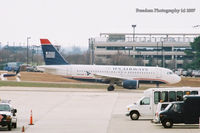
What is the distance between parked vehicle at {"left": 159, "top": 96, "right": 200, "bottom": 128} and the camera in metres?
28.6

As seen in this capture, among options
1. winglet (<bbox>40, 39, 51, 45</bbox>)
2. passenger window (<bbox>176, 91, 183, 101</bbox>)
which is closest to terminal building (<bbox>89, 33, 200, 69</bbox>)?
winglet (<bbox>40, 39, 51, 45</bbox>)

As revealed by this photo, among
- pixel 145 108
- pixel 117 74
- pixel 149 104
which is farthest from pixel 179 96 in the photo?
pixel 117 74

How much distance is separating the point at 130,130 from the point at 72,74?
36246 mm

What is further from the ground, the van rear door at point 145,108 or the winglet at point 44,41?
the winglet at point 44,41

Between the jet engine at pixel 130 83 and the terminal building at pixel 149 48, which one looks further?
the terminal building at pixel 149 48

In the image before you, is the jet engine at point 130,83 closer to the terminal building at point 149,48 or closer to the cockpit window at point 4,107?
the cockpit window at point 4,107

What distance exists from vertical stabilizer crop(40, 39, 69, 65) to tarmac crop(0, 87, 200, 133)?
466 inches

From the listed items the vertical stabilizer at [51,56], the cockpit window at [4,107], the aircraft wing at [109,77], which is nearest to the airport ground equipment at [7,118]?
the cockpit window at [4,107]

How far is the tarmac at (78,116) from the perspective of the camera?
2823 centimetres

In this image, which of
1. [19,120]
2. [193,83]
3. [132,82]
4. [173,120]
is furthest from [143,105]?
[193,83]

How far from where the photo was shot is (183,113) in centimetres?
2856

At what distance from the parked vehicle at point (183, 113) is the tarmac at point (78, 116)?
0.37 m

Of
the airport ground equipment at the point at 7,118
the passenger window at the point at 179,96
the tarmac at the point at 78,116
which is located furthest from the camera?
the passenger window at the point at 179,96

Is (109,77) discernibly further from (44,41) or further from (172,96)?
(172,96)
